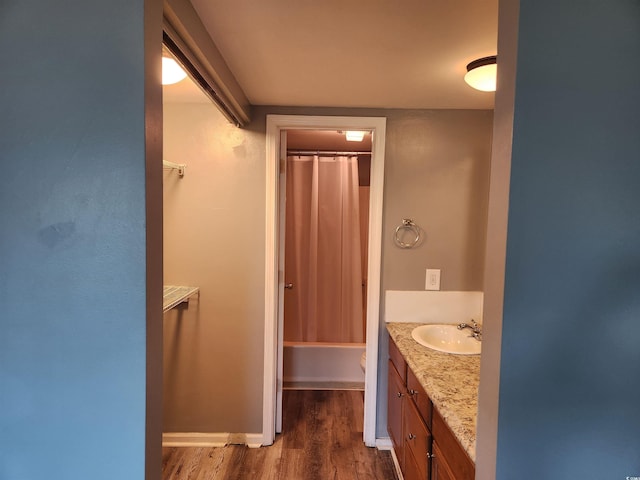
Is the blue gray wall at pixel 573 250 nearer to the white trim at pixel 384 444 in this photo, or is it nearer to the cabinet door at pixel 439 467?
the cabinet door at pixel 439 467

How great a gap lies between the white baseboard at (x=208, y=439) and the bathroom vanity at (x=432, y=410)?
0.93 m

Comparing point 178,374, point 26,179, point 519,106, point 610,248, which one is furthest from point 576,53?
point 178,374

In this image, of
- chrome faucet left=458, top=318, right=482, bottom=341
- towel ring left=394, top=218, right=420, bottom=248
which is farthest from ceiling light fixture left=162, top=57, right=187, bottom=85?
chrome faucet left=458, top=318, right=482, bottom=341

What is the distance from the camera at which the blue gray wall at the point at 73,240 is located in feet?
2.57

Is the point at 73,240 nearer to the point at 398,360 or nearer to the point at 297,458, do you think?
the point at 398,360

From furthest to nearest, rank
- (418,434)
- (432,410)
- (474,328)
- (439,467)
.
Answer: (474,328), (418,434), (432,410), (439,467)

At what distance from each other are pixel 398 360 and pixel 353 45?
1588mm

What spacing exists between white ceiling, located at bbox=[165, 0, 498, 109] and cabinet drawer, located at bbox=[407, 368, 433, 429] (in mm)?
1414

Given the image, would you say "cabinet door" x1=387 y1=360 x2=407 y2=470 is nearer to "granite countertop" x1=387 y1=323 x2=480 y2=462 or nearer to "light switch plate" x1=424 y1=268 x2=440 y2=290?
"granite countertop" x1=387 y1=323 x2=480 y2=462

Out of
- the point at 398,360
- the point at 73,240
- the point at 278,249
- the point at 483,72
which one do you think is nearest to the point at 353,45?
the point at 483,72

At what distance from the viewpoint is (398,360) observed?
1987mm

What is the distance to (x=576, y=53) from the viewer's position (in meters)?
0.77

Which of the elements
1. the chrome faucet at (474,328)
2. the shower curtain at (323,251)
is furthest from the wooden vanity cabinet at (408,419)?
the shower curtain at (323,251)

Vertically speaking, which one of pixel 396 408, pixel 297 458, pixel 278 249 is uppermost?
pixel 278 249
